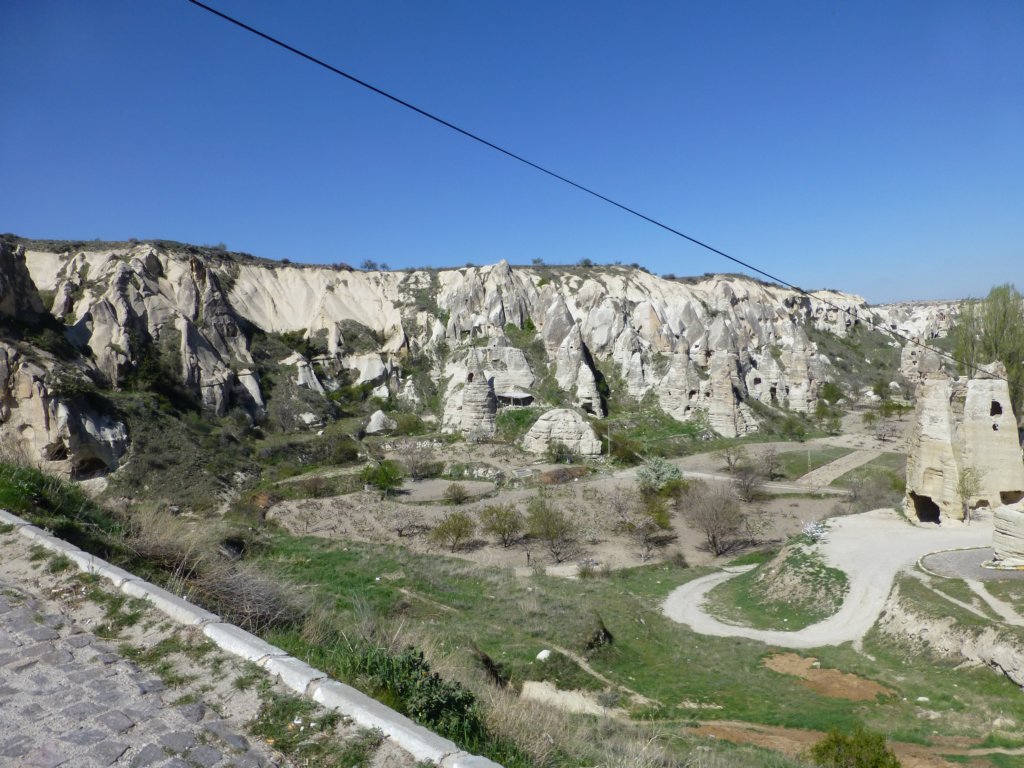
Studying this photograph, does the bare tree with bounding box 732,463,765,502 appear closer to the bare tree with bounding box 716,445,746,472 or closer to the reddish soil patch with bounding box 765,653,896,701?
the bare tree with bounding box 716,445,746,472

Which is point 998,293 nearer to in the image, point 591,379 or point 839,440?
point 839,440

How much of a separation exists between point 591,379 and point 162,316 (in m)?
29.1

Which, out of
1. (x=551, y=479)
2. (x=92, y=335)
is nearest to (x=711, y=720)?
(x=551, y=479)

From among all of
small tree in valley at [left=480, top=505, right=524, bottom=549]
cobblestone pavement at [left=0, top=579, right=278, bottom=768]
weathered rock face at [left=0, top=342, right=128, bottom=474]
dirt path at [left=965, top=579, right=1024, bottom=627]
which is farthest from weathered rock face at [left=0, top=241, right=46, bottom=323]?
dirt path at [left=965, top=579, right=1024, bottom=627]

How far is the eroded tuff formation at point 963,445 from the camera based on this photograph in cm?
1736

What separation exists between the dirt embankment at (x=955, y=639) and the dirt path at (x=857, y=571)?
0.65 metres

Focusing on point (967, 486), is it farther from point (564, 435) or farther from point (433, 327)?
point (433, 327)

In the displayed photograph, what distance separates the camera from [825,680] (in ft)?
36.4

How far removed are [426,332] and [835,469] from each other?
34.1m

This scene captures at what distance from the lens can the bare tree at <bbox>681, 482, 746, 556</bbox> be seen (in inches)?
837

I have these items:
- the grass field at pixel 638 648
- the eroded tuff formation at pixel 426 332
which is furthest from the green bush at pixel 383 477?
the grass field at pixel 638 648

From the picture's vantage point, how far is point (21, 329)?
87.9ft

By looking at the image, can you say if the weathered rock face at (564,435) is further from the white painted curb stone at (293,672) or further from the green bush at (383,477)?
the white painted curb stone at (293,672)

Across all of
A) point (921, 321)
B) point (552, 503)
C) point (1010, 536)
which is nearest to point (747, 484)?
point (552, 503)
